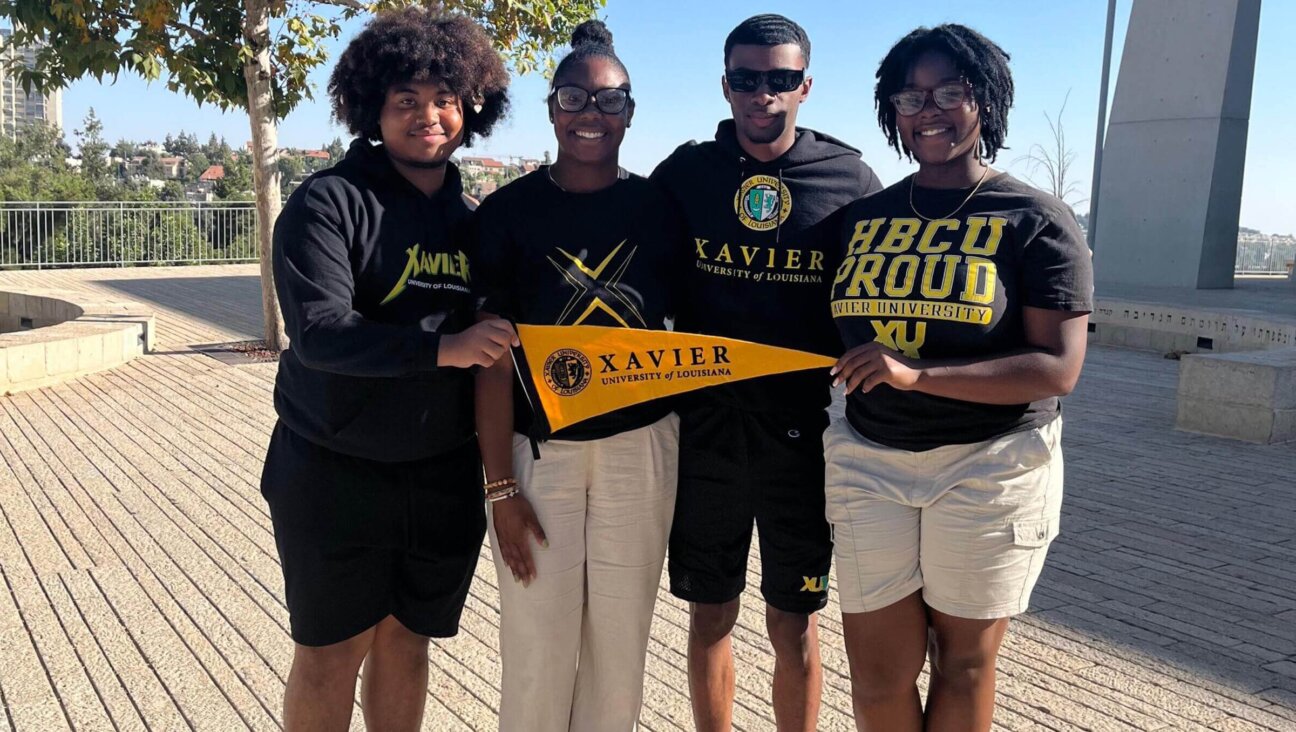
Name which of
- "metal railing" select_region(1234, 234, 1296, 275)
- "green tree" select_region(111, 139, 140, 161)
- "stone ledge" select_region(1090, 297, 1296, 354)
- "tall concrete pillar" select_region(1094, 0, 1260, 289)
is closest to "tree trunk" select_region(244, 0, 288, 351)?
"stone ledge" select_region(1090, 297, 1296, 354)

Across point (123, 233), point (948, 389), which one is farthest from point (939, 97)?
point (123, 233)

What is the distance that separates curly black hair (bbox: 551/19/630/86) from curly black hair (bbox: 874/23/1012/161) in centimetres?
78

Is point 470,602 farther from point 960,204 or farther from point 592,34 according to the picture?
point 960,204

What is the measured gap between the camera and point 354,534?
2.92 metres

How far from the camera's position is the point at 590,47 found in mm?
3086

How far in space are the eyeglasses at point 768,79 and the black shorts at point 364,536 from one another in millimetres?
1355

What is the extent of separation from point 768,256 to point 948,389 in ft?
2.33

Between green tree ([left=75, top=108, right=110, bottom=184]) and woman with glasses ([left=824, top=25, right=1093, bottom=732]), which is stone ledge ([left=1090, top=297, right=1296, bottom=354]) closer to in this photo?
woman with glasses ([left=824, top=25, right=1093, bottom=732])

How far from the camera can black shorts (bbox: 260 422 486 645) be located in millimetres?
2906

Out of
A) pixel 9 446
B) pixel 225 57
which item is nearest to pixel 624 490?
pixel 9 446

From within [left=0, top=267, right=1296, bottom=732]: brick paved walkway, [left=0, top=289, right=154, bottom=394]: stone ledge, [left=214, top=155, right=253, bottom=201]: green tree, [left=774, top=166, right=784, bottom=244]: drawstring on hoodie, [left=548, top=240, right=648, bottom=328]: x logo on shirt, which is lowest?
[left=0, top=267, right=1296, bottom=732]: brick paved walkway

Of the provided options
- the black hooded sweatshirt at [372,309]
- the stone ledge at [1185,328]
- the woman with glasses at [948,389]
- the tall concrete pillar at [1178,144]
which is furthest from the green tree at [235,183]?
the woman with glasses at [948,389]

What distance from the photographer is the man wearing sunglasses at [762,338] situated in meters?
3.11

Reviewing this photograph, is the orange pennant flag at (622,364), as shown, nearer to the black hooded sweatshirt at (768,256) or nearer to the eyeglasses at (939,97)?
the black hooded sweatshirt at (768,256)
